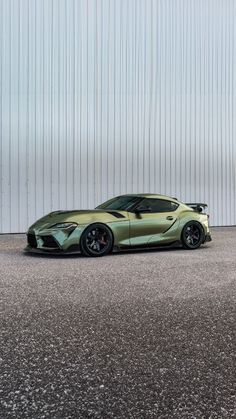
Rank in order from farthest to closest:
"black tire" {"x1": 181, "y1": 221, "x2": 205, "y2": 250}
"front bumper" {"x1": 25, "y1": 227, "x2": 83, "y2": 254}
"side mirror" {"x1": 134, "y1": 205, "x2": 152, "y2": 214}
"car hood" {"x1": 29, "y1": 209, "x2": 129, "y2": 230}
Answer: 1. "black tire" {"x1": 181, "y1": 221, "x2": 205, "y2": 250}
2. "side mirror" {"x1": 134, "y1": 205, "x2": 152, "y2": 214}
3. "car hood" {"x1": 29, "y1": 209, "x2": 129, "y2": 230}
4. "front bumper" {"x1": 25, "y1": 227, "x2": 83, "y2": 254}

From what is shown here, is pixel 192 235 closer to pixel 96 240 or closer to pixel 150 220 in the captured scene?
pixel 150 220

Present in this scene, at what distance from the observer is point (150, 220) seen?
9281mm

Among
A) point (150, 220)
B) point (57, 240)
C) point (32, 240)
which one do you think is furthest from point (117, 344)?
point (150, 220)

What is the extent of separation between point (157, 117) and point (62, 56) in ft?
12.2

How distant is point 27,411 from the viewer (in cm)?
251

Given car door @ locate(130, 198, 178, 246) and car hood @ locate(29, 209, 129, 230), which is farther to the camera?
car door @ locate(130, 198, 178, 246)

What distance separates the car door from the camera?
9.10 m

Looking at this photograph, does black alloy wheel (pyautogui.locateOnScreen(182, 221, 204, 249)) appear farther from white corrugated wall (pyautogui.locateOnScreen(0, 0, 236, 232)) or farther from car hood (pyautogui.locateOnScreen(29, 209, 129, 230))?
white corrugated wall (pyautogui.locateOnScreen(0, 0, 236, 232))

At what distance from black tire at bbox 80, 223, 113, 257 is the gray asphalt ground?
173 cm

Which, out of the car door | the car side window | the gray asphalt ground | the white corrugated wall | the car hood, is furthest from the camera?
the white corrugated wall

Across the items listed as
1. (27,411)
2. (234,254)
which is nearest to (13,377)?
(27,411)

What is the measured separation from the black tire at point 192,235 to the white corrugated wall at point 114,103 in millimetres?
5011

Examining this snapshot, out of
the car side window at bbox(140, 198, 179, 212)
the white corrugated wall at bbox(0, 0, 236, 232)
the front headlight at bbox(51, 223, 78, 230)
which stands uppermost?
the white corrugated wall at bbox(0, 0, 236, 232)

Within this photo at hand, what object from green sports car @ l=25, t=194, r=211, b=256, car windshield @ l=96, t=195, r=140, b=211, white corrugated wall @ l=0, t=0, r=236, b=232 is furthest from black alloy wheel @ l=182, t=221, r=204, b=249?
white corrugated wall @ l=0, t=0, r=236, b=232
